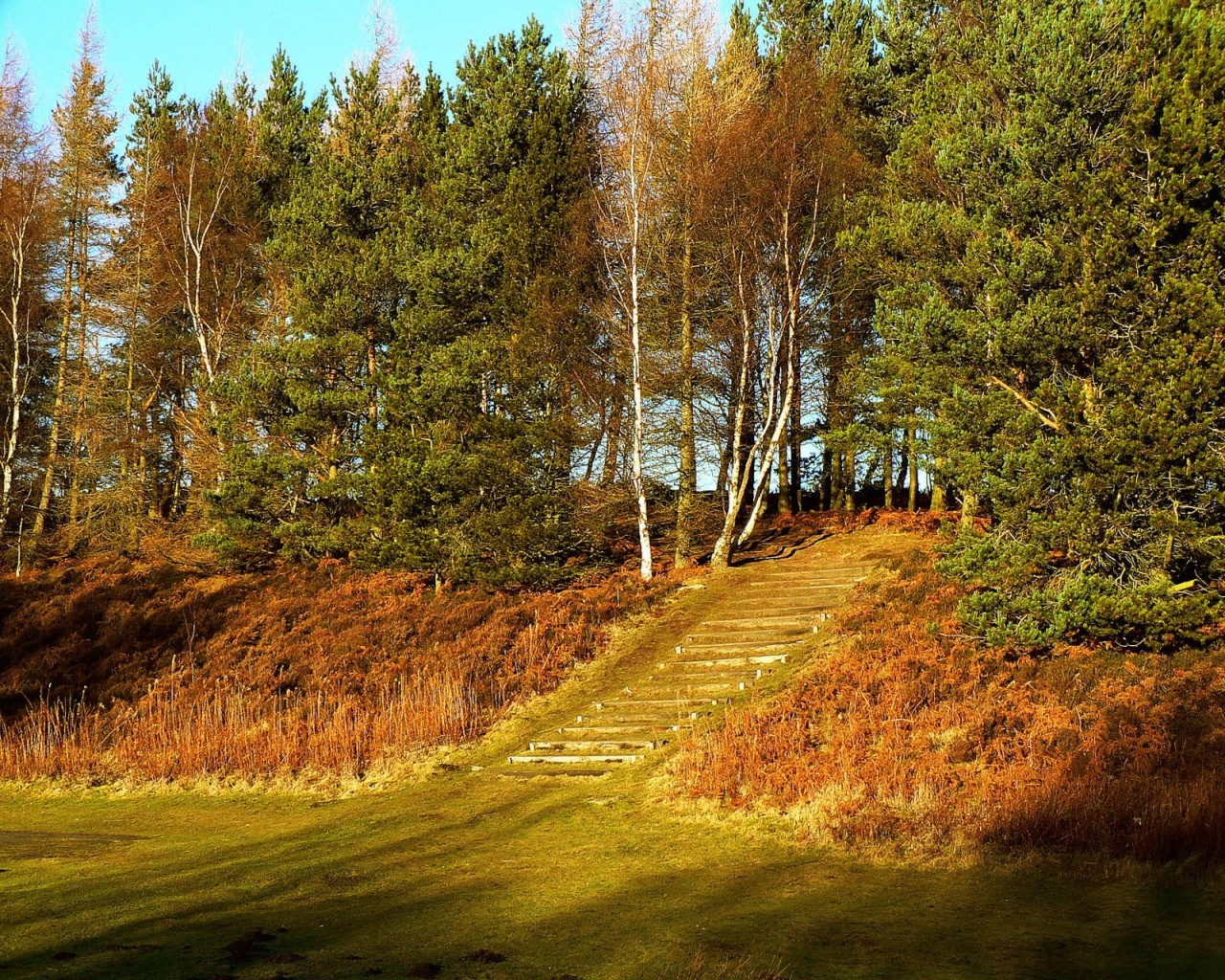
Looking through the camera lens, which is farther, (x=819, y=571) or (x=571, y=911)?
(x=819, y=571)

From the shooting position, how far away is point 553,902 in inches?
298

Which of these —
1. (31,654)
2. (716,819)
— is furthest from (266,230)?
(716,819)

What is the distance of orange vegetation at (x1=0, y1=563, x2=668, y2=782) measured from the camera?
13812 mm

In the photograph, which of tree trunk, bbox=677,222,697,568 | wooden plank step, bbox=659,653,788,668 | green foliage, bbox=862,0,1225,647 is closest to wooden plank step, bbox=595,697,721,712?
wooden plank step, bbox=659,653,788,668

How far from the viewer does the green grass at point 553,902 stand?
238 inches

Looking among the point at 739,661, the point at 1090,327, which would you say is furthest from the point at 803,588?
the point at 1090,327

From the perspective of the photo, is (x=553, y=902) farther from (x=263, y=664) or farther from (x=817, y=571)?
(x=817, y=571)

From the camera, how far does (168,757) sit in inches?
535

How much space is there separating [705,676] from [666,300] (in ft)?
38.6

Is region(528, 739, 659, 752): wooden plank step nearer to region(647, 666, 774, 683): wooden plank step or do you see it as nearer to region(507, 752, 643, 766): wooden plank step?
region(507, 752, 643, 766): wooden plank step

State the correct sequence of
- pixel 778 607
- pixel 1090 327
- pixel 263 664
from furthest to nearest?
pixel 778 607
pixel 263 664
pixel 1090 327

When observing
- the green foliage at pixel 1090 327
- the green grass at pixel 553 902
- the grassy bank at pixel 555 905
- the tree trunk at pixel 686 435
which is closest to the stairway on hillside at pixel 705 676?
the green grass at pixel 553 902

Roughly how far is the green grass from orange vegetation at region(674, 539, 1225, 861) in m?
0.50

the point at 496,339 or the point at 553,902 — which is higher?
the point at 496,339
